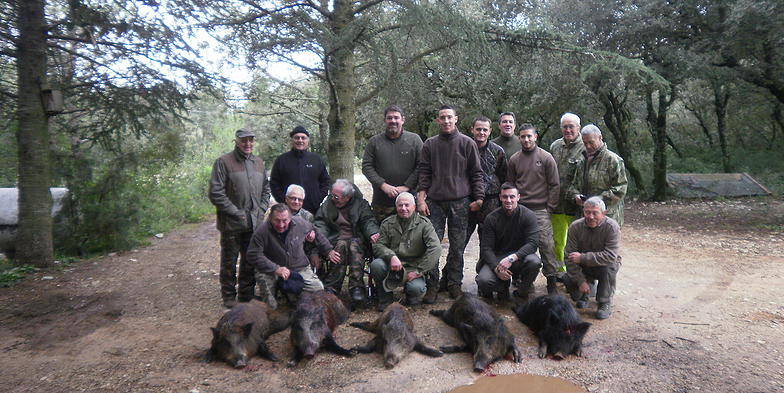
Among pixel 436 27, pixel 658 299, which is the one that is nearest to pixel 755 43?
pixel 658 299

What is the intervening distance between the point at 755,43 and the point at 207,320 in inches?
432

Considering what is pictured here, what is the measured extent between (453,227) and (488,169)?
854 mm

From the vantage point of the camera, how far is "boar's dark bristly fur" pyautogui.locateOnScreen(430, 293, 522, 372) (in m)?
4.24

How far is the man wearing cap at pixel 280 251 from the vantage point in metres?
5.25

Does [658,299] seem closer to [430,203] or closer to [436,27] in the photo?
[430,203]

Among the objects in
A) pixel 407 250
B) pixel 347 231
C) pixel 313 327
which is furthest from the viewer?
pixel 347 231

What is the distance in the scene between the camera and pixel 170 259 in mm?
8758

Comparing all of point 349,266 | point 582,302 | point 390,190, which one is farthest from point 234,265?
point 582,302

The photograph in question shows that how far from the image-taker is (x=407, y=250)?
547 cm

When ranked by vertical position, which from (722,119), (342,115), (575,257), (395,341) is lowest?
(395,341)

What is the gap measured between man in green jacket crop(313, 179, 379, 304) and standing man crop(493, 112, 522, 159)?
6.15ft

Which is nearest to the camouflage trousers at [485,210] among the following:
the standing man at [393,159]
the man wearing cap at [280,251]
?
the standing man at [393,159]

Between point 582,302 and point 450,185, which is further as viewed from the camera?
point 450,185

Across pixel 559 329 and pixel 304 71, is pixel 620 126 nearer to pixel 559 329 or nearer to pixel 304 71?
pixel 304 71
